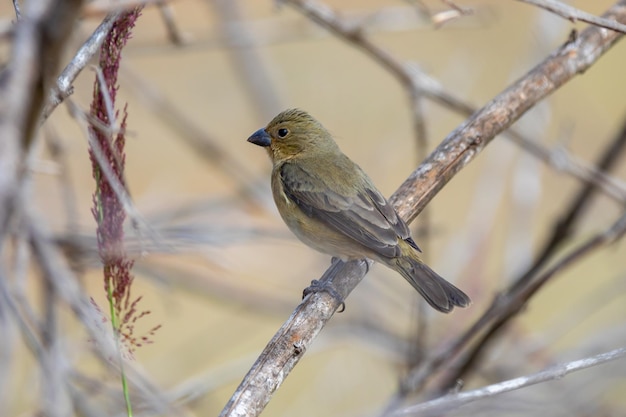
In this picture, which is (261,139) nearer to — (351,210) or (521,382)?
(351,210)

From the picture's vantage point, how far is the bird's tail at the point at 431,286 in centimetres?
357

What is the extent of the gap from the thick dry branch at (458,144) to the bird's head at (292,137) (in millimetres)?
993

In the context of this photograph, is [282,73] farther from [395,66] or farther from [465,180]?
[395,66]

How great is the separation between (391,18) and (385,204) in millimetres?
1425

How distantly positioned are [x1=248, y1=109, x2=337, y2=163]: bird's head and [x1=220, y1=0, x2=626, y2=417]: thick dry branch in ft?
3.26

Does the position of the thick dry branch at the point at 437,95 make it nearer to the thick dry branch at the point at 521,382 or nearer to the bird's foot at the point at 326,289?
the bird's foot at the point at 326,289

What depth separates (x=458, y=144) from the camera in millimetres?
3186

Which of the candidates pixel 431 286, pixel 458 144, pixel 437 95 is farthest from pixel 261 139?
pixel 458 144

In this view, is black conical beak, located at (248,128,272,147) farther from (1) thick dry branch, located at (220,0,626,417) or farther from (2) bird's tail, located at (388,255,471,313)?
(2) bird's tail, located at (388,255,471,313)

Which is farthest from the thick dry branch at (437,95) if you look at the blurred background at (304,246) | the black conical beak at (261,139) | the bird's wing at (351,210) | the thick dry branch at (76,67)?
the thick dry branch at (76,67)

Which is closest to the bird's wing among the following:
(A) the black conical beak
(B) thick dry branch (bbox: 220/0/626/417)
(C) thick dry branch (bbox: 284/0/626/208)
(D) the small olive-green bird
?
(D) the small olive-green bird

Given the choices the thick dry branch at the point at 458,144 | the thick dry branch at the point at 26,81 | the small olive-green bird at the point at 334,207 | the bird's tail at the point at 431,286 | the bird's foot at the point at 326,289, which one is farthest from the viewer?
the small olive-green bird at the point at 334,207

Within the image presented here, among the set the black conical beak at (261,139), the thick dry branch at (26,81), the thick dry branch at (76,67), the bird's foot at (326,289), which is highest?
A: the black conical beak at (261,139)

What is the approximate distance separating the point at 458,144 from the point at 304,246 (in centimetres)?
168
